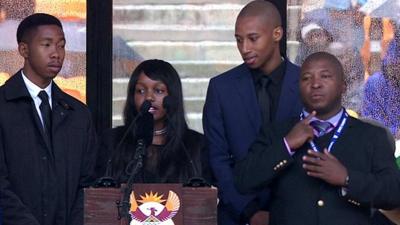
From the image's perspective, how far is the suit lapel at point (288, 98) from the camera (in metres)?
5.73

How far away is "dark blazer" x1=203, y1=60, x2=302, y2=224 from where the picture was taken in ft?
18.7

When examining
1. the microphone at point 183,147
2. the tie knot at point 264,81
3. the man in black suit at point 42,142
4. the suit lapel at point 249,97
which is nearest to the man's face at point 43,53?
the man in black suit at point 42,142

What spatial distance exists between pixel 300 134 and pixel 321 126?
0.16m

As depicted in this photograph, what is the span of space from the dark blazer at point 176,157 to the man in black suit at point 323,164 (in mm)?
347

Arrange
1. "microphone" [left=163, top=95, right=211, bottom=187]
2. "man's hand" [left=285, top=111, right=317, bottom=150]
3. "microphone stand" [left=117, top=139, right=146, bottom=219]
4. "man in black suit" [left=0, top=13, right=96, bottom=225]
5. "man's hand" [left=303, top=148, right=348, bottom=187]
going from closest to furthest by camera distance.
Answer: "microphone stand" [left=117, top=139, right=146, bottom=219]
"microphone" [left=163, top=95, right=211, bottom=187]
"man's hand" [left=303, top=148, right=348, bottom=187]
"man's hand" [left=285, top=111, right=317, bottom=150]
"man in black suit" [left=0, top=13, right=96, bottom=225]

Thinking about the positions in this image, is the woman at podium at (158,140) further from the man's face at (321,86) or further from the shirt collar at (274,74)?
the man's face at (321,86)

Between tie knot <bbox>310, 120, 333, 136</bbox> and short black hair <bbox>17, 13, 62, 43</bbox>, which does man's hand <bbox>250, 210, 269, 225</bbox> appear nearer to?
tie knot <bbox>310, 120, 333, 136</bbox>

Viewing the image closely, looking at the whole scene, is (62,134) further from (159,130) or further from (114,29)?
(114,29)

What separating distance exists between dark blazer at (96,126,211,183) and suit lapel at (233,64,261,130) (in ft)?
0.93

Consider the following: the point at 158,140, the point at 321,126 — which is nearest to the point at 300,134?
the point at 321,126

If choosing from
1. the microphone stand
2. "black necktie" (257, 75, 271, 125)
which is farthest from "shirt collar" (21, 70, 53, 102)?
the microphone stand

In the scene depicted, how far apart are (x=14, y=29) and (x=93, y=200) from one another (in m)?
2.63

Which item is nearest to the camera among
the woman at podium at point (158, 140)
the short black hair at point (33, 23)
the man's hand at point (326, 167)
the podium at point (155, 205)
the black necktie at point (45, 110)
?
the podium at point (155, 205)

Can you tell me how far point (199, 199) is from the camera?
4781mm
